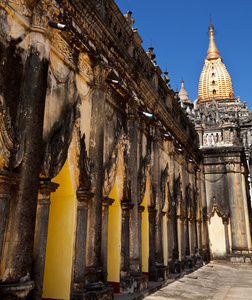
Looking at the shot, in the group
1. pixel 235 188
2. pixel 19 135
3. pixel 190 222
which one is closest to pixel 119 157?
pixel 19 135

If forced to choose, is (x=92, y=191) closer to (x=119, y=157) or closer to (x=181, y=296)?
(x=119, y=157)

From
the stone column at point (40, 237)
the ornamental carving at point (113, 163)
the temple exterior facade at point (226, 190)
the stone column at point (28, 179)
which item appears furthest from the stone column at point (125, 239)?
the temple exterior facade at point (226, 190)

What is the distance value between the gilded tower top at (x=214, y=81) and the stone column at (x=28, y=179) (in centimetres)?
4586

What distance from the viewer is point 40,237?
5918mm

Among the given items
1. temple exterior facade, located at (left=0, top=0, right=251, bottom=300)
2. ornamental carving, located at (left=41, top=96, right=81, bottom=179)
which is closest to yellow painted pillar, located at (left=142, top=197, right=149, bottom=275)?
temple exterior facade, located at (left=0, top=0, right=251, bottom=300)

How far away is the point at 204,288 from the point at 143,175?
4.62 metres

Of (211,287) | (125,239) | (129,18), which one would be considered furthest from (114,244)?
(129,18)

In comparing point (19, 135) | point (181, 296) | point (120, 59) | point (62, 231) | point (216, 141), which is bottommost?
point (181, 296)

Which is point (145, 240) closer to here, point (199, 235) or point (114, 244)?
point (114, 244)

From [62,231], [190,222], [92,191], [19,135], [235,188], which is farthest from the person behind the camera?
[235,188]

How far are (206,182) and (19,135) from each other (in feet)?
64.9

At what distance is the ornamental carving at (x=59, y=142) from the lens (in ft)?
20.6

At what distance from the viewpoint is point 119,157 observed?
9.77 m

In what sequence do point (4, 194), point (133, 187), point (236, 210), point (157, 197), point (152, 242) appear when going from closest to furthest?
point (4, 194), point (133, 187), point (152, 242), point (157, 197), point (236, 210)
